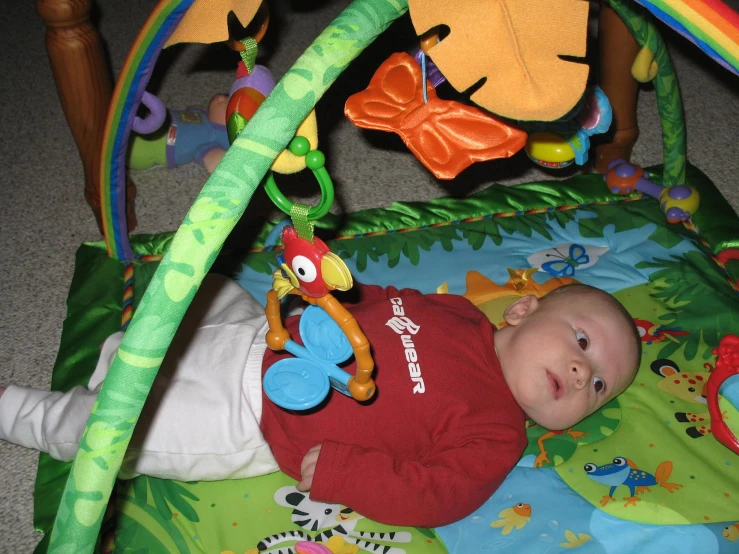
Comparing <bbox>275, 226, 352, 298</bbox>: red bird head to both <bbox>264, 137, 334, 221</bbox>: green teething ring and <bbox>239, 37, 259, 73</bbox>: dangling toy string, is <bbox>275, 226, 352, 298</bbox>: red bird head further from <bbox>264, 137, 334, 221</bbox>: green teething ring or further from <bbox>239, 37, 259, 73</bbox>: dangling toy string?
<bbox>239, 37, 259, 73</bbox>: dangling toy string

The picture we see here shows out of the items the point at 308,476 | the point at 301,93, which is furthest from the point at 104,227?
the point at 301,93

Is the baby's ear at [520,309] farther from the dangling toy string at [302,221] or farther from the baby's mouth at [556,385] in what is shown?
the dangling toy string at [302,221]

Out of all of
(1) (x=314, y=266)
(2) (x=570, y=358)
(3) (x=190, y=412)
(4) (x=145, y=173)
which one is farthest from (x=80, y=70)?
(2) (x=570, y=358)

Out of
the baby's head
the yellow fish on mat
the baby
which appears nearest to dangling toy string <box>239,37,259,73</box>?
the baby

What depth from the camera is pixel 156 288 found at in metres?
0.61

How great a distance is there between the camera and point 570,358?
0.98 meters

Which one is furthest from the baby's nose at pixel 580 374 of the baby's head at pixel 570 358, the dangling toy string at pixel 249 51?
the dangling toy string at pixel 249 51

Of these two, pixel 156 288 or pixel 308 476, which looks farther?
pixel 308 476

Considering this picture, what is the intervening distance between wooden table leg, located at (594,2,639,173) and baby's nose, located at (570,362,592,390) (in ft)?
2.01

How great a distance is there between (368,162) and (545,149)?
67cm

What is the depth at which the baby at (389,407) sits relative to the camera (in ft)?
2.97

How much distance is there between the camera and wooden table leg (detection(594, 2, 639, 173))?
1292 mm

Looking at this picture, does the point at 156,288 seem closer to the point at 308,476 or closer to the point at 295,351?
the point at 295,351

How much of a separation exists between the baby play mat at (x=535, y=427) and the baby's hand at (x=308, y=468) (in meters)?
0.06
